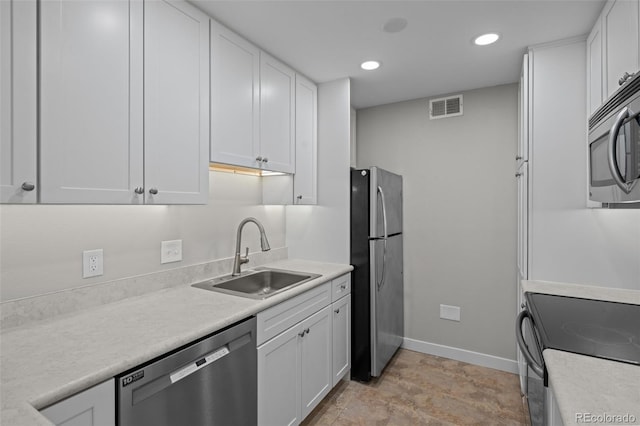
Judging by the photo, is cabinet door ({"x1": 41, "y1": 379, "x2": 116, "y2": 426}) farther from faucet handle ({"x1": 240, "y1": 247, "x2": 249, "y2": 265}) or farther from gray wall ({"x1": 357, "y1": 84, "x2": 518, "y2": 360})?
gray wall ({"x1": 357, "y1": 84, "x2": 518, "y2": 360})

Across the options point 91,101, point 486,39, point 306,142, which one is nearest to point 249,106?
point 306,142

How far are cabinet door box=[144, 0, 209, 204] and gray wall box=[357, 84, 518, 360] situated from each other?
2.06m

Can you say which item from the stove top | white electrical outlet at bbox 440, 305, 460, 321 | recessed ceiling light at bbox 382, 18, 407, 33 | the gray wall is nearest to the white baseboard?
the gray wall

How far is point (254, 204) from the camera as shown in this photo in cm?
260

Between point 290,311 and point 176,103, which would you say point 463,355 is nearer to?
point 290,311

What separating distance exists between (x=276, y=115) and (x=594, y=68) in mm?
1877

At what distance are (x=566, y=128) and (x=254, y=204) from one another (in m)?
2.15

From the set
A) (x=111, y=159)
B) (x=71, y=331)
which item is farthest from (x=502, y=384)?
(x=111, y=159)

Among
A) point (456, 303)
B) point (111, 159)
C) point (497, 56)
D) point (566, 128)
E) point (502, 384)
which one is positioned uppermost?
point (497, 56)

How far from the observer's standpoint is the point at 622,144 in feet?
3.44

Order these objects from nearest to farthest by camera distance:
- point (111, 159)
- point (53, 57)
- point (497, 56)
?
point (53, 57)
point (111, 159)
point (497, 56)

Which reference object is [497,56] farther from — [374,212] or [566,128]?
[374,212]

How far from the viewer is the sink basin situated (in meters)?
2.13

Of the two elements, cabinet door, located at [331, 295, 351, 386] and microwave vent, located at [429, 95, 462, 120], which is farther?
microwave vent, located at [429, 95, 462, 120]
